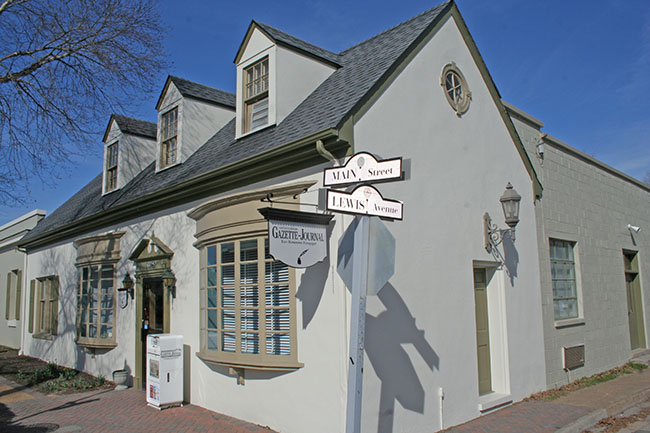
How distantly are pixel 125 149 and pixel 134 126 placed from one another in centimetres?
80

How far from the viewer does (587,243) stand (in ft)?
37.9

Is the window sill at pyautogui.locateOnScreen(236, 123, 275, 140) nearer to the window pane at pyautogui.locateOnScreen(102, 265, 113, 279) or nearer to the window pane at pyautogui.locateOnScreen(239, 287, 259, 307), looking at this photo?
the window pane at pyautogui.locateOnScreen(239, 287, 259, 307)

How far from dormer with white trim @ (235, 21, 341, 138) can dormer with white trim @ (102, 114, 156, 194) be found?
207 inches

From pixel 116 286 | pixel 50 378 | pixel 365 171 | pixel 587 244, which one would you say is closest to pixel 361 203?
pixel 365 171

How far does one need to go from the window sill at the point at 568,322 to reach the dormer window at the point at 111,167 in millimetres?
11276

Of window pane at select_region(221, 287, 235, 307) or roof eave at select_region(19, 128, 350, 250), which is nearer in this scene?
roof eave at select_region(19, 128, 350, 250)

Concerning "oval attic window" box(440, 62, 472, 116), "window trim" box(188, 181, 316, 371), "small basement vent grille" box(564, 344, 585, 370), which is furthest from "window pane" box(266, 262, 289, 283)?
"small basement vent grille" box(564, 344, 585, 370)

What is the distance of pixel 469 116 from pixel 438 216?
2.20 meters

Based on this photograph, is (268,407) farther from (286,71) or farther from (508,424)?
(286,71)

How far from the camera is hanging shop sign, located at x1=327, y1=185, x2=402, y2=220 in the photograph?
4070mm

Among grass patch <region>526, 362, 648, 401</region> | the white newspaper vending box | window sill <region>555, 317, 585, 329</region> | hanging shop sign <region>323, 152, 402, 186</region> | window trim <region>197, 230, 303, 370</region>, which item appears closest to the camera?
hanging shop sign <region>323, 152, 402, 186</region>

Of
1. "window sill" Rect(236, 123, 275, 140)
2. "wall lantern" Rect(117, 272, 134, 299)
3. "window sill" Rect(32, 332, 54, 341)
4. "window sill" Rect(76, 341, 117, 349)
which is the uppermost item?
"window sill" Rect(236, 123, 275, 140)

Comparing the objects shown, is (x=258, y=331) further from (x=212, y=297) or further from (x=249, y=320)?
(x=212, y=297)

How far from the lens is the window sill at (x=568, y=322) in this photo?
9.73 m
